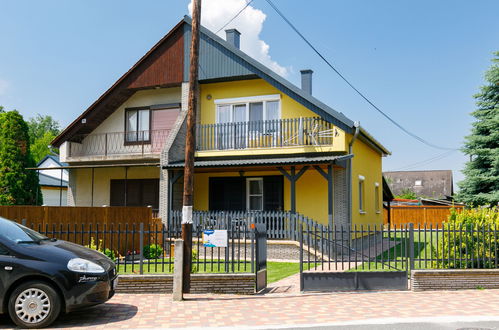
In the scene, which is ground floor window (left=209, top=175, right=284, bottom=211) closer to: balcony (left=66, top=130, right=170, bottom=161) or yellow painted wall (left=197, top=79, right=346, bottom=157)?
yellow painted wall (left=197, top=79, right=346, bottom=157)

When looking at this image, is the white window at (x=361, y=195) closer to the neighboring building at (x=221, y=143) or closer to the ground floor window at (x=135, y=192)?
the neighboring building at (x=221, y=143)

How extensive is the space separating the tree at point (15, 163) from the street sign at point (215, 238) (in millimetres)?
15028

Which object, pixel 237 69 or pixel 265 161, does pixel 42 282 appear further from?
pixel 237 69

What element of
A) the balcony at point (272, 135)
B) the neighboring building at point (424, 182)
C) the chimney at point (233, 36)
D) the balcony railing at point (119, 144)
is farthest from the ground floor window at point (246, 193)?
the neighboring building at point (424, 182)

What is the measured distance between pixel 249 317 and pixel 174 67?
14066mm

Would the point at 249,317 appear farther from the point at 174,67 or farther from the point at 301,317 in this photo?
the point at 174,67

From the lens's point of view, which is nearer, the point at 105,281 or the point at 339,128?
the point at 105,281

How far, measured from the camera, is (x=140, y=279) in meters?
10.1

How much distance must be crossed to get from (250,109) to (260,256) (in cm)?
1018

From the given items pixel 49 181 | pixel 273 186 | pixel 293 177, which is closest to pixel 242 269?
pixel 293 177

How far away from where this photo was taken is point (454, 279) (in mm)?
10664

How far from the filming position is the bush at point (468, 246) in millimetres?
10898

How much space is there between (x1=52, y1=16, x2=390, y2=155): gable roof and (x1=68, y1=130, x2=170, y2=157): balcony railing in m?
0.67

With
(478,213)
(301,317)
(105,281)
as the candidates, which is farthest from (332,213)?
(105,281)
